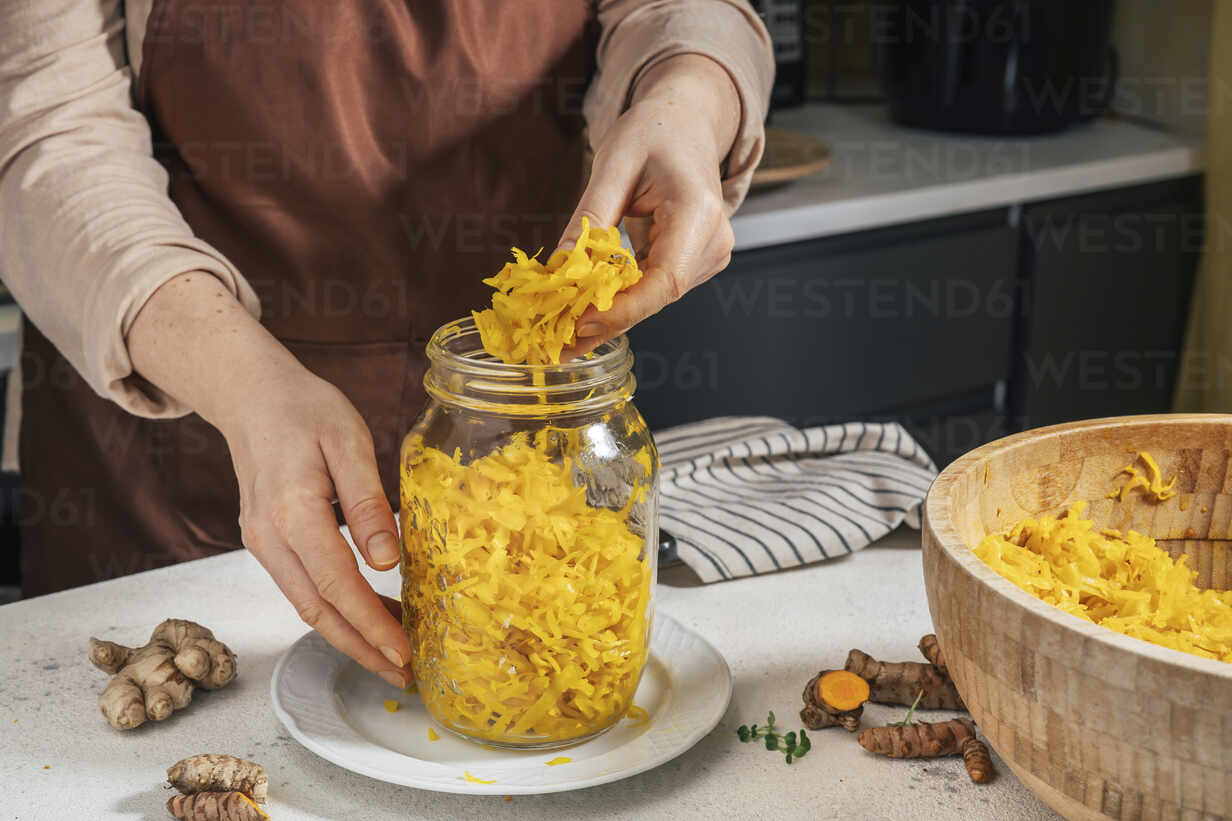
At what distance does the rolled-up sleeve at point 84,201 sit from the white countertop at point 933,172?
983 mm

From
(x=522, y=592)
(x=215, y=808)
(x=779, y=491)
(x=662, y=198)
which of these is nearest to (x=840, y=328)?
(x=779, y=491)

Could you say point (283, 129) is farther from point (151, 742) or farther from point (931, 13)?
point (931, 13)

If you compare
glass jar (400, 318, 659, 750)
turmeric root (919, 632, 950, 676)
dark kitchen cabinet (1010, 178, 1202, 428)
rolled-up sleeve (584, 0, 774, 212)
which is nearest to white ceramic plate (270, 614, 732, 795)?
glass jar (400, 318, 659, 750)

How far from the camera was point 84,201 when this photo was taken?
→ 3.24 feet

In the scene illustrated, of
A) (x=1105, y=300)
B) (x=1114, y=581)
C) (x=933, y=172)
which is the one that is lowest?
(x=1105, y=300)

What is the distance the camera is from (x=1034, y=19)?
2.09 m

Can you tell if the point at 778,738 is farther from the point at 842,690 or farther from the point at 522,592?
the point at 522,592

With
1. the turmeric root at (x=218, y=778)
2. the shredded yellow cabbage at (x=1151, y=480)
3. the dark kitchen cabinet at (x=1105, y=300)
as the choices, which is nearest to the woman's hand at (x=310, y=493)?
the turmeric root at (x=218, y=778)

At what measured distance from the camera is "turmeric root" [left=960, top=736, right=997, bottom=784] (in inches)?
28.6

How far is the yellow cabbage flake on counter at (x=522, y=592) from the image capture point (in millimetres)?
715

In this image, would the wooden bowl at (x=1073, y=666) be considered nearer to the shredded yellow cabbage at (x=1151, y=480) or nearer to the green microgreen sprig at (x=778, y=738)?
the shredded yellow cabbage at (x=1151, y=480)

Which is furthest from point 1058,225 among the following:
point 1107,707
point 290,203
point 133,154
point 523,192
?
point 1107,707

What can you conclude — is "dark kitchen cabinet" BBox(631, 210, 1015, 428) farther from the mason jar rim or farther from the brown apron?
the mason jar rim

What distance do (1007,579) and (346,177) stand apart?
2.63 feet
